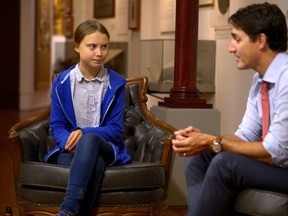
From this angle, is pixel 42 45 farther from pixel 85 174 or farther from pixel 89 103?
pixel 85 174

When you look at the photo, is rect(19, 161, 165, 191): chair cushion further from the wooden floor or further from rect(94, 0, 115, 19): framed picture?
rect(94, 0, 115, 19): framed picture

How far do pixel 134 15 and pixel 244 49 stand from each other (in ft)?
16.0

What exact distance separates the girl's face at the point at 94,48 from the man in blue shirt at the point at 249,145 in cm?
98

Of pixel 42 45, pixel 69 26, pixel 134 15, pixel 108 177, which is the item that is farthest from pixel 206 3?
pixel 42 45

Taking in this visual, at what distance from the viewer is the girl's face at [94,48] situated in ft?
12.1

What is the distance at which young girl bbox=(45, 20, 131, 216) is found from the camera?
364cm

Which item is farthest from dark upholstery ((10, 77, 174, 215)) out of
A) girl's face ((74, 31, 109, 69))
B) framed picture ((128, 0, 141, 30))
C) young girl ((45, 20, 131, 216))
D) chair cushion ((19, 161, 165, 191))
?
framed picture ((128, 0, 141, 30))

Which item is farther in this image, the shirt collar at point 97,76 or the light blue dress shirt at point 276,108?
the shirt collar at point 97,76

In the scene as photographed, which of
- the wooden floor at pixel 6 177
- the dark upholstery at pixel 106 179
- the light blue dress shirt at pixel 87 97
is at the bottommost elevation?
the wooden floor at pixel 6 177

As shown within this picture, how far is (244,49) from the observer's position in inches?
113

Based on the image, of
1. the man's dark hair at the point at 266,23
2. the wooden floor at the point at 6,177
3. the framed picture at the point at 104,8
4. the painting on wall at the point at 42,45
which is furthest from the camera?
the painting on wall at the point at 42,45

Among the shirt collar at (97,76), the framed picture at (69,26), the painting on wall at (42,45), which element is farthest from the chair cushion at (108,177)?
the painting on wall at (42,45)

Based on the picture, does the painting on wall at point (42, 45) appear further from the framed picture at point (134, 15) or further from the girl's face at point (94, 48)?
the girl's face at point (94, 48)

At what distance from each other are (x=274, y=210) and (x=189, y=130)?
1.59ft
